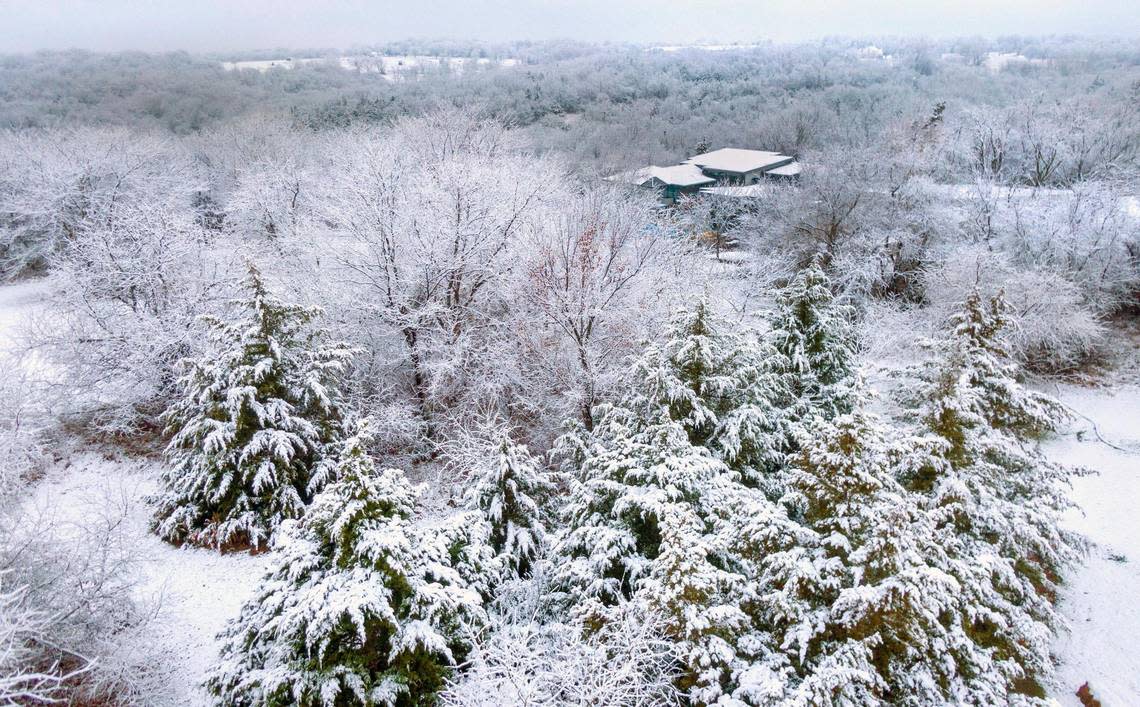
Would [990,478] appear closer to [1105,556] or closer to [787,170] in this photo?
[1105,556]

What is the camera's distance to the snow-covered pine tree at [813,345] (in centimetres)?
1287

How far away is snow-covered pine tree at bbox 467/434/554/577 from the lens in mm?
10266

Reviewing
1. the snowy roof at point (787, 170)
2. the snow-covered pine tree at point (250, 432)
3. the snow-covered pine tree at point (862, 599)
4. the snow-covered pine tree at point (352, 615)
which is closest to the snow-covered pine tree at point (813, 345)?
the snow-covered pine tree at point (862, 599)

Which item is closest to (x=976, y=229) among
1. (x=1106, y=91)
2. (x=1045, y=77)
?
(x=1106, y=91)

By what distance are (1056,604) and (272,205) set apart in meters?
30.4

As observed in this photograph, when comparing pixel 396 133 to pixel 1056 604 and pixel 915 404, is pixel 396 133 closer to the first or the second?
pixel 915 404

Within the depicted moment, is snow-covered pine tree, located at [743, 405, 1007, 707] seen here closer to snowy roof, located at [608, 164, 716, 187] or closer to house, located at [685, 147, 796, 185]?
snowy roof, located at [608, 164, 716, 187]

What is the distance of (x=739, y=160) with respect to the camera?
48.5 metres

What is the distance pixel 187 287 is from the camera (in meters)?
18.5

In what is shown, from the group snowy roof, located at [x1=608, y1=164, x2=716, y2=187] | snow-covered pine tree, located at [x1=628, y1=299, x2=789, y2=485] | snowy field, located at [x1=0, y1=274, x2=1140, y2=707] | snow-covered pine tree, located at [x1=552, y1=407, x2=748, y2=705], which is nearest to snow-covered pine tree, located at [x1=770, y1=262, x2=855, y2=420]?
snow-covered pine tree, located at [x1=628, y1=299, x2=789, y2=485]

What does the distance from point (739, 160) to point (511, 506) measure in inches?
1755

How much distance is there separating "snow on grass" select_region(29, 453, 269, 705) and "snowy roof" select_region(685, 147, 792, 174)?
4200cm

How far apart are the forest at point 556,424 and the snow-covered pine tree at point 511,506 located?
0.06m

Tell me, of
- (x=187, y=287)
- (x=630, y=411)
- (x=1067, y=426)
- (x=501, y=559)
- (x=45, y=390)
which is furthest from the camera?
(x=1067, y=426)
